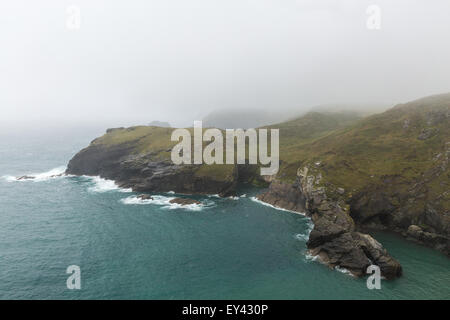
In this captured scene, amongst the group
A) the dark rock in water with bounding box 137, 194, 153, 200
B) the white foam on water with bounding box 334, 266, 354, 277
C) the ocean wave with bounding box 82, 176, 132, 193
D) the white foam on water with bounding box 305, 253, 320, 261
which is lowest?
the white foam on water with bounding box 334, 266, 354, 277

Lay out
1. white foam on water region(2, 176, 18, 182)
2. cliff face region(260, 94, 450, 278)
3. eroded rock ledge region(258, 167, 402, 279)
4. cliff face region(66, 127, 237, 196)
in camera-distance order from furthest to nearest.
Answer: white foam on water region(2, 176, 18, 182) < cliff face region(66, 127, 237, 196) < cliff face region(260, 94, 450, 278) < eroded rock ledge region(258, 167, 402, 279)

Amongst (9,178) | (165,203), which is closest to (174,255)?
(165,203)

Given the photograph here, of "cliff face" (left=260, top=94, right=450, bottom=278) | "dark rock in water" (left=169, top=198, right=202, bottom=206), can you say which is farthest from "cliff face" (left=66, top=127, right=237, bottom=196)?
"cliff face" (left=260, top=94, right=450, bottom=278)

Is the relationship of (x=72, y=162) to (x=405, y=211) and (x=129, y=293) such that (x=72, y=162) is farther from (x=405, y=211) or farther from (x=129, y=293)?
(x=405, y=211)

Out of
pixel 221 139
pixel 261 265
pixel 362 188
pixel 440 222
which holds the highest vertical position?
pixel 221 139

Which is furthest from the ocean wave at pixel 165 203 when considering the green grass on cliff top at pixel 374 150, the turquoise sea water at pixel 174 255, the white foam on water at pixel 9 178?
the white foam on water at pixel 9 178

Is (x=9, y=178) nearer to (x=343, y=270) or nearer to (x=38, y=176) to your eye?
(x=38, y=176)

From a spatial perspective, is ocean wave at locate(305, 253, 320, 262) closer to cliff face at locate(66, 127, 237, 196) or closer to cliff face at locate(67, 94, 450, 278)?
cliff face at locate(67, 94, 450, 278)
